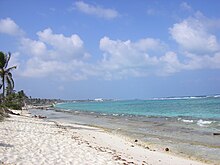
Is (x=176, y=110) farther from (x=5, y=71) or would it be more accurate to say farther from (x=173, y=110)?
(x=5, y=71)

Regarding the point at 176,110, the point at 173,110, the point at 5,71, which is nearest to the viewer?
the point at 5,71

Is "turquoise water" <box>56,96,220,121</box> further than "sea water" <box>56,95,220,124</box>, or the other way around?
"turquoise water" <box>56,96,220,121</box>

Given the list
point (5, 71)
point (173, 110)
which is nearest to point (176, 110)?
point (173, 110)

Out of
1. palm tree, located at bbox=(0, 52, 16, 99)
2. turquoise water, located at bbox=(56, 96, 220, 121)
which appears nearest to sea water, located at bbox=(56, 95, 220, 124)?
turquoise water, located at bbox=(56, 96, 220, 121)

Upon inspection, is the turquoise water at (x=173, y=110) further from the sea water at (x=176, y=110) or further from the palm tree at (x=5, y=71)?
the palm tree at (x=5, y=71)

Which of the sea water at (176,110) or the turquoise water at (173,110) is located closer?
the sea water at (176,110)

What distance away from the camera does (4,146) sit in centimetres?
1153

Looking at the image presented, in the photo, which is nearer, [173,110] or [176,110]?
[176,110]

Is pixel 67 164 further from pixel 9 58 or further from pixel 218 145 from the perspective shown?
pixel 9 58

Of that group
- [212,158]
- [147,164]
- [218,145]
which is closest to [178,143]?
[218,145]

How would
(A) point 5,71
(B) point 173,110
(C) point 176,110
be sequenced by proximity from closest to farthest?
(A) point 5,71 → (C) point 176,110 → (B) point 173,110

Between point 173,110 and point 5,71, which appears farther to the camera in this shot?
point 173,110

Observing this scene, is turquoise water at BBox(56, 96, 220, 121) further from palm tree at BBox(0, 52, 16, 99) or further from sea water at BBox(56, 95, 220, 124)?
palm tree at BBox(0, 52, 16, 99)

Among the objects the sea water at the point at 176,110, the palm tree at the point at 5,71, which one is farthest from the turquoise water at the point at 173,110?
the palm tree at the point at 5,71
